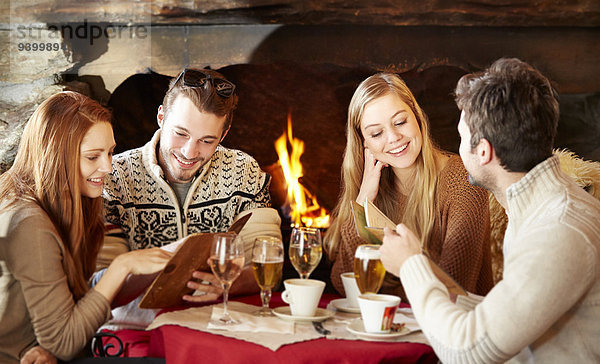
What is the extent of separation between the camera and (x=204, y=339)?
1.26 meters

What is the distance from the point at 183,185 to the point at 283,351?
44.1 inches

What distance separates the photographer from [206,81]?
→ 6.98 ft

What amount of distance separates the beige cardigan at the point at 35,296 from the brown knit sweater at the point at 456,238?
752 mm

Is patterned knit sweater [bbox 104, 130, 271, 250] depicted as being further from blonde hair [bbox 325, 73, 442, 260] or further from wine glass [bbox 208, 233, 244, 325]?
wine glass [bbox 208, 233, 244, 325]

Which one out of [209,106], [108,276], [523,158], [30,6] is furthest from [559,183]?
[30,6]

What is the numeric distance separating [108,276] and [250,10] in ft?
6.36

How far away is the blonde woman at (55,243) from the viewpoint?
1432 millimetres

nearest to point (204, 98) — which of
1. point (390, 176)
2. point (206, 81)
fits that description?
point (206, 81)

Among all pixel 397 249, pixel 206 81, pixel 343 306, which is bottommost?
pixel 343 306

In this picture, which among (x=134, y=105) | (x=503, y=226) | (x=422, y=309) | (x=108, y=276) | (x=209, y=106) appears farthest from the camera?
(x=134, y=105)

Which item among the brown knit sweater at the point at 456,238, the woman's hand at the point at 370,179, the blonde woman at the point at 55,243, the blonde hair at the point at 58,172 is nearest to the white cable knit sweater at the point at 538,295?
the brown knit sweater at the point at 456,238

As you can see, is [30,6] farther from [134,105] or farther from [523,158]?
[523,158]

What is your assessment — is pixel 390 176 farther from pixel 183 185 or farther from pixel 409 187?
pixel 183 185

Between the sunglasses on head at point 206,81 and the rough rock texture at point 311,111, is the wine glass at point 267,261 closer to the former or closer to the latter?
the sunglasses on head at point 206,81
